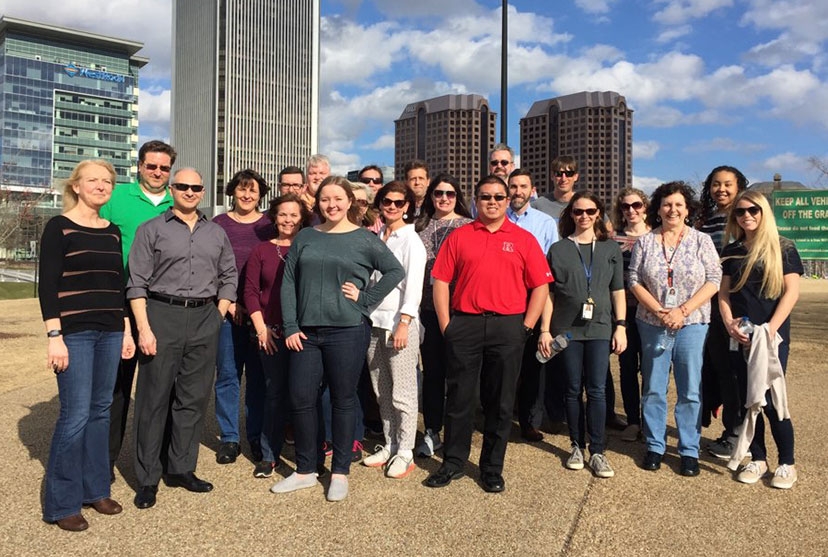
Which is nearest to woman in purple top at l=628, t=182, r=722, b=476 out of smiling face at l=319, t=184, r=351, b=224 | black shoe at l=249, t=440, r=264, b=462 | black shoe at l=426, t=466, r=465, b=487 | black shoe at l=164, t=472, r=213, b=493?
black shoe at l=426, t=466, r=465, b=487

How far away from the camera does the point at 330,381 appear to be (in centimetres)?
424

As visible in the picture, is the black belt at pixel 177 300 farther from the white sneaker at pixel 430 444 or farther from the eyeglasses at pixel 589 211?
the eyeglasses at pixel 589 211

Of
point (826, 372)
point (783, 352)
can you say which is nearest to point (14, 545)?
point (783, 352)

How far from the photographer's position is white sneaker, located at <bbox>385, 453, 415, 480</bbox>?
14.8 feet

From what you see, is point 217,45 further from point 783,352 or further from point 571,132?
point 783,352

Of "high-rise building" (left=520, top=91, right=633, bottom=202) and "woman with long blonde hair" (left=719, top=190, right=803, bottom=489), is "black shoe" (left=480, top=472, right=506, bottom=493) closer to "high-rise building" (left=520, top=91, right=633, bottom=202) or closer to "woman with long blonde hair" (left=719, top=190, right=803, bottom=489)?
"woman with long blonde hair" (left=719, top=190, right=803, bottom=489)

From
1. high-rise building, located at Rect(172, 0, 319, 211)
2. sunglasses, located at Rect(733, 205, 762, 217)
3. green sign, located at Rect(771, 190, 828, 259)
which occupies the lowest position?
sunglasses, located at Rect(733, 205, 762, 217)

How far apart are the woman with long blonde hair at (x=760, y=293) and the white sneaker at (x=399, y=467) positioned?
7.39 ft

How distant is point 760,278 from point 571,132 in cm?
2907

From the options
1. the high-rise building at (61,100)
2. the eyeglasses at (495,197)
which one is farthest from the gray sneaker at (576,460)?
the high-rise building at (61,100)

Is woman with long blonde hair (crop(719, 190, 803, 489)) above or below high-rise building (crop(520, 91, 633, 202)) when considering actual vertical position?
below

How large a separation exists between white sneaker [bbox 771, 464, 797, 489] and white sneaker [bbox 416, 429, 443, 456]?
7.68 ft

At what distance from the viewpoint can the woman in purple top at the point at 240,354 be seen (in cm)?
491

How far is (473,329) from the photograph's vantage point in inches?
169
